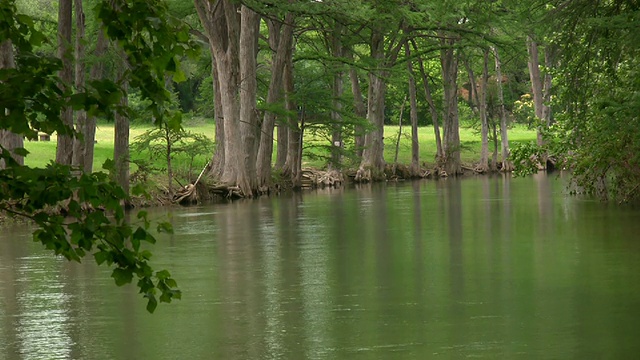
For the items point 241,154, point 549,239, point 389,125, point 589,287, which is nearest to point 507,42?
point 241,154

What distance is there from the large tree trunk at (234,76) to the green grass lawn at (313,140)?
2393 millimetres

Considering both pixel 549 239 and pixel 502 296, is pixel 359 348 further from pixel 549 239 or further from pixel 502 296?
pixel 549 239

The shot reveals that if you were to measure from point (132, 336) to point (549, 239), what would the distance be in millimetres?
10352

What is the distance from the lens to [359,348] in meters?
10.4

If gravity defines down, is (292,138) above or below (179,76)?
above

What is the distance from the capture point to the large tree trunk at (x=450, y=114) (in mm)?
56719

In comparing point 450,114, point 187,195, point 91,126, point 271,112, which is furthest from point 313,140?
point 91,126

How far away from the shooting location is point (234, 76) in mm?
37438

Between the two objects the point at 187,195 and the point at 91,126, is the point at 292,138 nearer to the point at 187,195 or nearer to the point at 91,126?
the point at 187,195

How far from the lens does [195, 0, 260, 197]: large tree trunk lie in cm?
3703

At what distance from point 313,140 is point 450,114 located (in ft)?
48.2

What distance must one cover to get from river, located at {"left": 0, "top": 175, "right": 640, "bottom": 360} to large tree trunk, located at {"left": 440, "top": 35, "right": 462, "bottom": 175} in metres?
31.0

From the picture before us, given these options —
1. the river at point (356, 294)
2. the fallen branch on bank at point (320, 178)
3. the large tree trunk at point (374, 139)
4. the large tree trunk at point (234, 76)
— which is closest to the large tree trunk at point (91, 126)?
the large tree trunk at point (234, 76)

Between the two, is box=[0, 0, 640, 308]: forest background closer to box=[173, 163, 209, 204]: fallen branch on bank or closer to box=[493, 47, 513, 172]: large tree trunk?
box=[493, 47, 513, 172]: large tree trunk
